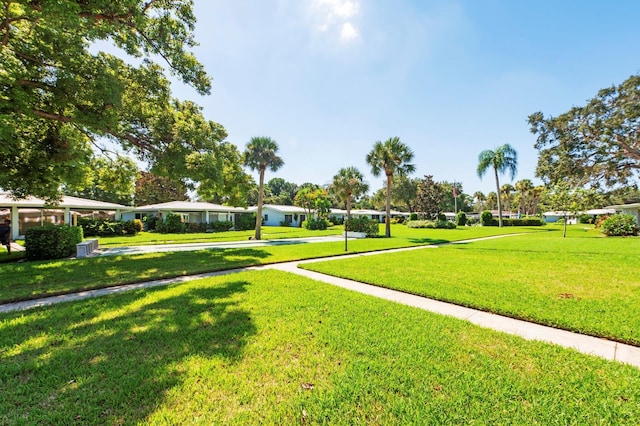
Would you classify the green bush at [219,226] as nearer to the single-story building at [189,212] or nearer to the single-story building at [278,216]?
the single-story building at [189,212]

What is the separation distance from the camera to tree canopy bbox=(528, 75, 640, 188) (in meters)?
22.3

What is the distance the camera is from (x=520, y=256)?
10.7 metres

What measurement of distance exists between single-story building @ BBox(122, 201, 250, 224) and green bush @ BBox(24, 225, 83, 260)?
1556cm

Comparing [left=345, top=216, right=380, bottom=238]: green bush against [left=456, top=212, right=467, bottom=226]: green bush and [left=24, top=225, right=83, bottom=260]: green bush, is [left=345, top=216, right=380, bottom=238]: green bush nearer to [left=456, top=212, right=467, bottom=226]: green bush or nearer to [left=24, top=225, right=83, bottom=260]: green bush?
[left=24, top=225, right=83, bottom=260]: green bush

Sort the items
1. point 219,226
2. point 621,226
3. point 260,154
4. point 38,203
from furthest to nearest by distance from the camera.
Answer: point 219,226, point 260,154, point 621,226, point 38,203

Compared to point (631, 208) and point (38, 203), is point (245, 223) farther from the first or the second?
point (631, 208)

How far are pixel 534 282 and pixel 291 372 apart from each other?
676cm

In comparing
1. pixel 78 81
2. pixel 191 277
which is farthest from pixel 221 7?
pixel 191 277

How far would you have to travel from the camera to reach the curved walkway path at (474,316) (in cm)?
341

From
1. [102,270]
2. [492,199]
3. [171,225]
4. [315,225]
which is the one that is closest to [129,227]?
[171,225]

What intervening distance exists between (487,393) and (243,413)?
221cm

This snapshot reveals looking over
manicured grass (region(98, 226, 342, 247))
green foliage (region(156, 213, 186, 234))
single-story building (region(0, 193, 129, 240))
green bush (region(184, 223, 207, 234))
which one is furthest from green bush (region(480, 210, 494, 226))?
single-story building (region(0, 193, 129, 240))

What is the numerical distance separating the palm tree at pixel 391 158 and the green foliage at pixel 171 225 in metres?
18.3

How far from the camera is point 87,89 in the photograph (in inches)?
313
